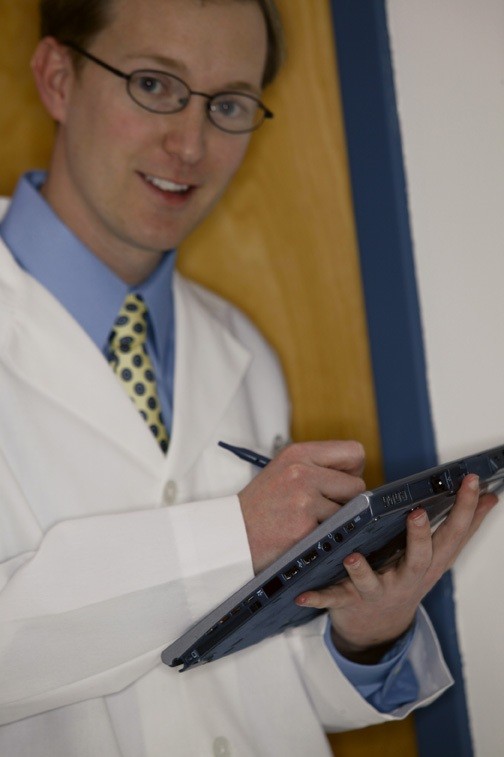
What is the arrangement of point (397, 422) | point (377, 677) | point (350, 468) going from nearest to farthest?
point (350, 468) < point (377, 677) < point (397, 422)

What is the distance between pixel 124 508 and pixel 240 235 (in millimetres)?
680

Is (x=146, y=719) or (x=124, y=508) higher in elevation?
(x=124, y=508)

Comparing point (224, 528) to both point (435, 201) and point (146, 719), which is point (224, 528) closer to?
point (146, 719)

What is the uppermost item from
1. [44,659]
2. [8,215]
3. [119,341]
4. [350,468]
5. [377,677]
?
[8,215]

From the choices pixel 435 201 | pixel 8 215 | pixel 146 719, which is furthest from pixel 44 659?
pixel 435 201

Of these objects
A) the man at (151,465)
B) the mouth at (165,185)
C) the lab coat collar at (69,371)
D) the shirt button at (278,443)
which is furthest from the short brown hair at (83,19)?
the shirt button at (278,443)

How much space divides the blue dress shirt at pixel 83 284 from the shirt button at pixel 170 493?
0.22m

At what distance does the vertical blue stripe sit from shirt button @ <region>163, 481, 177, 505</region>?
1.34ft

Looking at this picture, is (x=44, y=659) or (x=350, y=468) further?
(x=350, y=468)

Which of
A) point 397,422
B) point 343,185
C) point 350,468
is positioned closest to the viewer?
point 350,468

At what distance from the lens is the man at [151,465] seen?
108cm

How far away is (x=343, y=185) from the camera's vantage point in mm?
1660

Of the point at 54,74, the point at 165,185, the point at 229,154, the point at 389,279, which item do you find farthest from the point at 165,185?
the point at 389,279

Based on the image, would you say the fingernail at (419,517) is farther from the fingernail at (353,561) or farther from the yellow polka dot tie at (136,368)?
the yellow polka dot tie at (136,368)
